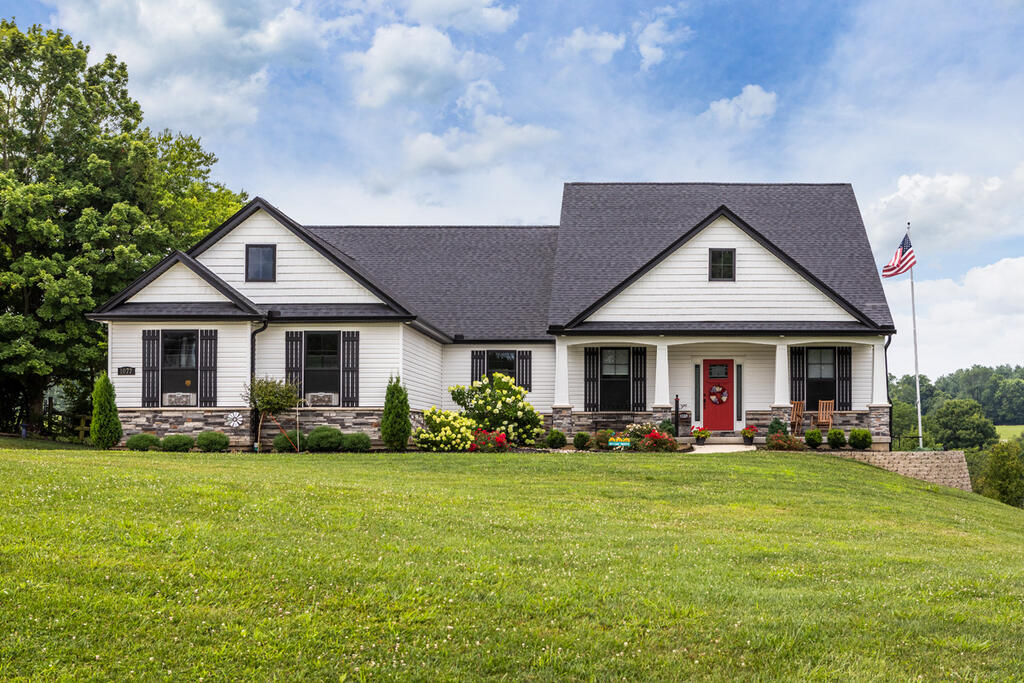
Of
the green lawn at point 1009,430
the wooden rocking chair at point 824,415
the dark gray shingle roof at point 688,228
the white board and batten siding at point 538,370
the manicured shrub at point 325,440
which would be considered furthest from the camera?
the green lawn at point 1009,430

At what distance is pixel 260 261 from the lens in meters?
25.0

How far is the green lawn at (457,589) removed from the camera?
6.34 meters

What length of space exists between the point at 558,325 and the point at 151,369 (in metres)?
11.1

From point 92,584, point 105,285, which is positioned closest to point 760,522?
point 92,584

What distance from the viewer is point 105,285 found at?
101ft

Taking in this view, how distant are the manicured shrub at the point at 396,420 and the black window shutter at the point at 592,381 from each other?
6003 millimetres

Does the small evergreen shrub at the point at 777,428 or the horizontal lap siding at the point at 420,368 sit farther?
the horizontal lap siding at the point at 420,368

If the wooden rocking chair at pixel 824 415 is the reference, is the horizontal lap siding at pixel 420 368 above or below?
above

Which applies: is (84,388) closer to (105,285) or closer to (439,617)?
(105,285)

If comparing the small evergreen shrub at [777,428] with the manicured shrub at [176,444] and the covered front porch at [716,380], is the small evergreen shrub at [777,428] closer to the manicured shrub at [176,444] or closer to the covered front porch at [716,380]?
the covered front porch at [716,380]

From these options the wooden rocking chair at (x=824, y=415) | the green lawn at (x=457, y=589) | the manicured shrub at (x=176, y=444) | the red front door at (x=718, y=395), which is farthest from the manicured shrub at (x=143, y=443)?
the wooden rocking chair at (x=824, y=415)

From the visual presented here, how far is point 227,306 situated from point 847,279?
18392 mm

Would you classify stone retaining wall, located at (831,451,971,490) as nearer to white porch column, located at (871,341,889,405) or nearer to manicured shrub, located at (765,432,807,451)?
manicured shrub, located at (765,432,807,451)

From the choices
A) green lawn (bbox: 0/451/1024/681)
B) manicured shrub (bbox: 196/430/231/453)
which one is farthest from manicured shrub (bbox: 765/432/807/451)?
manicured shrub (bbox: 196/430/231/453)
